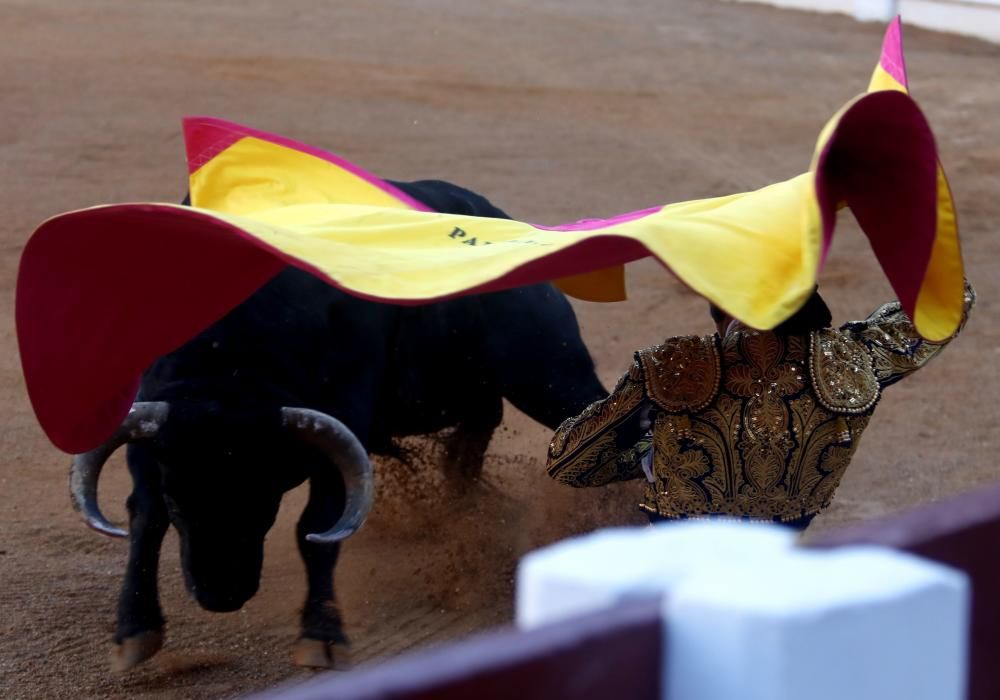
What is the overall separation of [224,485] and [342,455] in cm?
32

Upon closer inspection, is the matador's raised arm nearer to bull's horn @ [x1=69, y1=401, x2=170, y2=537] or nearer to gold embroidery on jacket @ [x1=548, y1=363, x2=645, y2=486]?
gold embroidery on jacket @ [x1=548, y1=363, x2=645, y2=486]

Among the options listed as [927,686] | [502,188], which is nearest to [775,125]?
[502,188]

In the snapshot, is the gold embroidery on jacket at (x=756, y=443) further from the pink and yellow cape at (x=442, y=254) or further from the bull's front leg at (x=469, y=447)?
the bull's front leg at (x=469, y=447)

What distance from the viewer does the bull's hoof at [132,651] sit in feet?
11.7

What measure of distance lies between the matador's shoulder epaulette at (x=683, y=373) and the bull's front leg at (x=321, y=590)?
1.22 metres

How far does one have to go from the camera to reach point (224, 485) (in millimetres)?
3410

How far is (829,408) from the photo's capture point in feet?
9.27

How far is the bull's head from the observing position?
340 cm

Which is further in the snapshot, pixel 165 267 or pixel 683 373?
pixel 165 267

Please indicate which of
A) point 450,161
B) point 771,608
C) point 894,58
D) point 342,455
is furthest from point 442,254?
point 450,161

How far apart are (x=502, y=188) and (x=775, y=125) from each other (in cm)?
255

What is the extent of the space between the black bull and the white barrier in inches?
96.3

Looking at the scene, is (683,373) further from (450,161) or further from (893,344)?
(450,161)

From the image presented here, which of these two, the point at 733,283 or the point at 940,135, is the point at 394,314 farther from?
the point at 940,135
